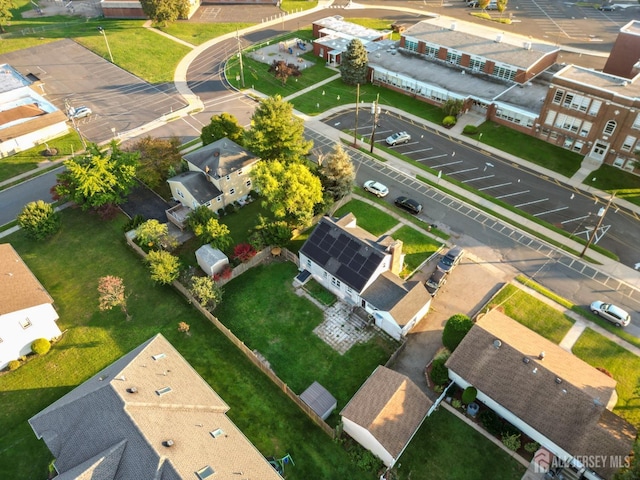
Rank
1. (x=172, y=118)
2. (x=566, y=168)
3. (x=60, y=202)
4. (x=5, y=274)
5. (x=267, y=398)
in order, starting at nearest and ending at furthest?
(x=267, y=398) < (x=5, y=274) < (x=60, y=202) < (x=566, y=168) < (x=172, y=118)

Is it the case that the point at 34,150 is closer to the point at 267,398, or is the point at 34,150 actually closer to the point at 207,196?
the point at 207,196

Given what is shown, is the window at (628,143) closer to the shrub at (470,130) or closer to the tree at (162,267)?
the shrub at (470,130)

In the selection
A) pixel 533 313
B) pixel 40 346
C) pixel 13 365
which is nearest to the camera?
pixel 13 365

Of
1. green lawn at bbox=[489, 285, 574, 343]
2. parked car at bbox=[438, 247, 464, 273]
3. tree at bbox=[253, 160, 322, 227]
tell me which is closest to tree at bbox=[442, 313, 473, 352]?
green lawn at bbox=[489, 285, 574, 343]

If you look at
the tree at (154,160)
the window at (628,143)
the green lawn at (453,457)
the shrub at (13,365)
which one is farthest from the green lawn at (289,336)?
the window at (628,143)

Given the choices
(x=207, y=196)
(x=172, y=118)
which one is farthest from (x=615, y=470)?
(x=172, y=118)

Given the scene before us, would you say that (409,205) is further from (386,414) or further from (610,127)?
(610,127)

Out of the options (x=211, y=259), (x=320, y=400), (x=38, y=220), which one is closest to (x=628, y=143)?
(x=320, y=400)
